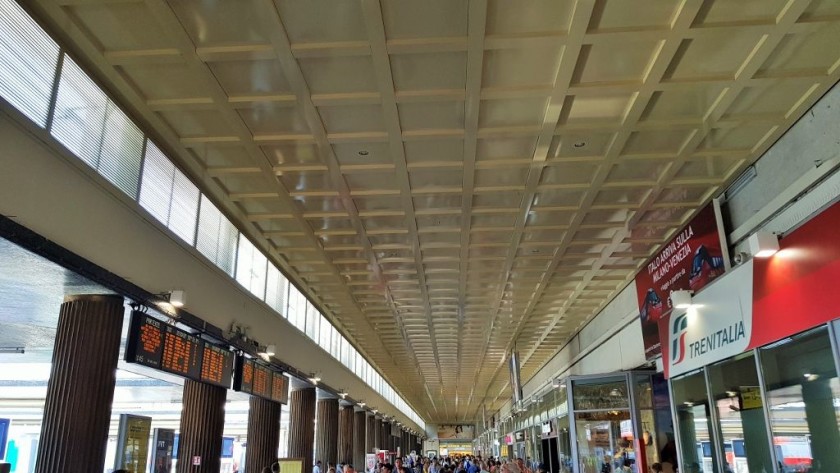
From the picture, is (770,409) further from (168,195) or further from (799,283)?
(168,195)

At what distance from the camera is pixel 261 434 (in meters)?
12.7

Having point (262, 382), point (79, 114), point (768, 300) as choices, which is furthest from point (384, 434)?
point (79, 114)

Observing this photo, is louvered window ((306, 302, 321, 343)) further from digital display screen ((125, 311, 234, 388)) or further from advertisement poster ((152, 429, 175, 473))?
advertisement poster ((152, 429, 175, 473))

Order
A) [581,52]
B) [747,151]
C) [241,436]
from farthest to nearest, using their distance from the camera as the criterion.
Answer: [241,436] → [747,151] → [581,52]

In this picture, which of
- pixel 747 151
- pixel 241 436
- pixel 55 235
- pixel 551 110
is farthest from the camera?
→ pixel 241 436

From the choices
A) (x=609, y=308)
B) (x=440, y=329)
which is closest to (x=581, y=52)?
(x=609, y=308)

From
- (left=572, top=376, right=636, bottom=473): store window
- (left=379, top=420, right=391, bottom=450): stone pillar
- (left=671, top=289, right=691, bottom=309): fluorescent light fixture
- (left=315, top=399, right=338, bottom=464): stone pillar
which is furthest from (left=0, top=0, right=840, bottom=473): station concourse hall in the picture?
(left=379, top=420, right=391, bottom=450): stone pillar

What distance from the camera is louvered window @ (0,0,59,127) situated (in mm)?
5086

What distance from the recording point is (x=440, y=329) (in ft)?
63.8

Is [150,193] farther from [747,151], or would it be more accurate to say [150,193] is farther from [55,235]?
[747,151]

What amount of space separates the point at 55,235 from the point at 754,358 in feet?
25.5

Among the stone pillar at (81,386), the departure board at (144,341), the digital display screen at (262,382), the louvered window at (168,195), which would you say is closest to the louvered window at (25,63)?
the louvered window at (168,195)

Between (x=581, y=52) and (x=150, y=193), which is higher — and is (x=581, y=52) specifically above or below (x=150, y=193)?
above

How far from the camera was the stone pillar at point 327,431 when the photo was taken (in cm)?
1855
